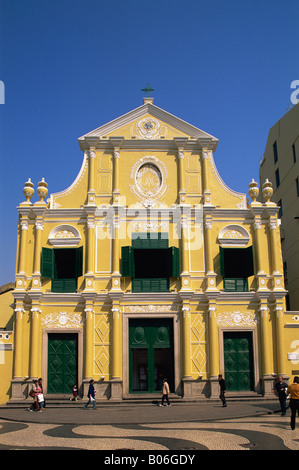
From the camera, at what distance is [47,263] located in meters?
26.9

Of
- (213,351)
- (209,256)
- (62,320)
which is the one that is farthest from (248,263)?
(62,320)

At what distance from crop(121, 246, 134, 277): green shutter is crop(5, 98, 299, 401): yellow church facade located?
0.05m

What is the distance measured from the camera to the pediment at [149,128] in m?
29.0

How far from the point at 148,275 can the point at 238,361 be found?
21.9 feet

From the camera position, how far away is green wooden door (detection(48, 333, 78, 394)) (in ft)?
84.8

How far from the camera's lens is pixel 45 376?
25.9 meters

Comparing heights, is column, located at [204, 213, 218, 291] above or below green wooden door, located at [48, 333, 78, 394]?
above

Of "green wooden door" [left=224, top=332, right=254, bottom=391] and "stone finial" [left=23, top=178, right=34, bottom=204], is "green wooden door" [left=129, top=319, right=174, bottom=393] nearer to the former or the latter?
"green wooden door" [left=224, top=332, right=254, bottom=391]

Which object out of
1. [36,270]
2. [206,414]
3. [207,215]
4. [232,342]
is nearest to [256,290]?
[232,342]

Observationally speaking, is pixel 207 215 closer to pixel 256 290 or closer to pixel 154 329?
pixel 256 290

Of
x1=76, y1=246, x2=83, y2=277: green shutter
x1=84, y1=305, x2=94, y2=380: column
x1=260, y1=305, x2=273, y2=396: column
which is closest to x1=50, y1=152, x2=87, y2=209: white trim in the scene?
x1=76, y1=246, x2=83, y2=277: green shutter

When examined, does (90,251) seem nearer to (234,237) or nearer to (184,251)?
(184,251)

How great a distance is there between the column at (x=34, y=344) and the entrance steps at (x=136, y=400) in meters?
1.31

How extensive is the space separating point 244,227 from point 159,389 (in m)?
9.94
